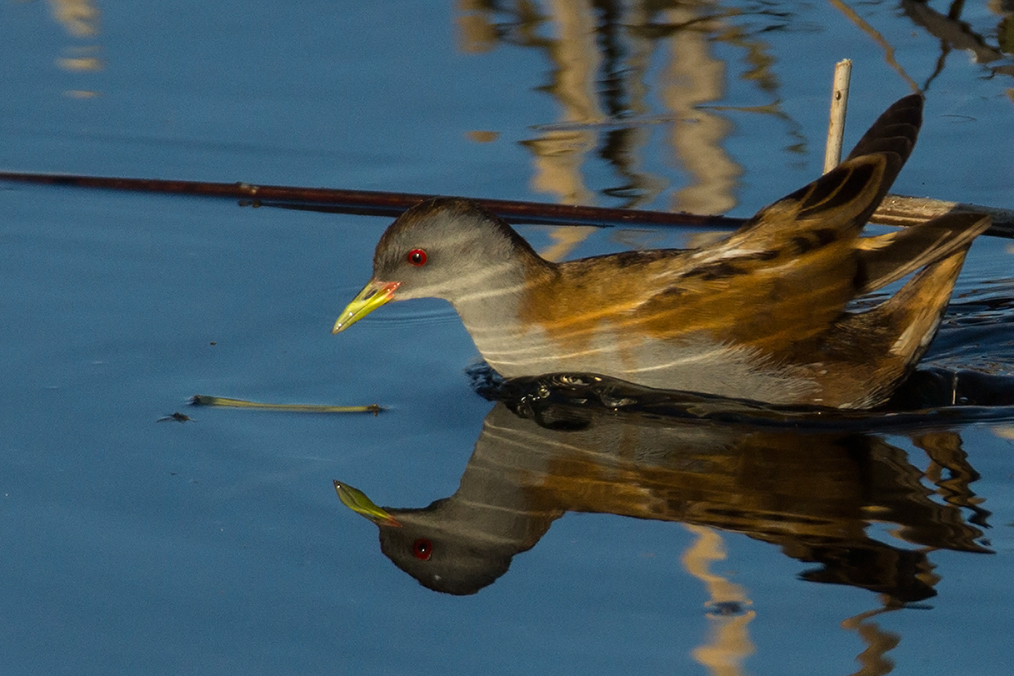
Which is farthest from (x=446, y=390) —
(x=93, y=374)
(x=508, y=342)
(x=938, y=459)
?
(x=938, y=459)

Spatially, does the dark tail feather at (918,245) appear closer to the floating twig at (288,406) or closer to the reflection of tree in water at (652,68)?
the reflection of tree in water at (652,68)

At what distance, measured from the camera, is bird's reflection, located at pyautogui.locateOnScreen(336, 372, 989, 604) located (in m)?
4.34

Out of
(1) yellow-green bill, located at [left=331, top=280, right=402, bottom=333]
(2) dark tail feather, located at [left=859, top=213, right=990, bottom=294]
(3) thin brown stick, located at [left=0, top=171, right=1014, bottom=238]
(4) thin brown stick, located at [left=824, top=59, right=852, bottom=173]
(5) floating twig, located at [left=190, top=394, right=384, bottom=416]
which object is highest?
(4) thin brown stick, located at [left=824, top=59, right=852, bottom=173]

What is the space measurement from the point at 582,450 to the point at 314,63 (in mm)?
3730

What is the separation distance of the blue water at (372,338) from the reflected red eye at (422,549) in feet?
0.38

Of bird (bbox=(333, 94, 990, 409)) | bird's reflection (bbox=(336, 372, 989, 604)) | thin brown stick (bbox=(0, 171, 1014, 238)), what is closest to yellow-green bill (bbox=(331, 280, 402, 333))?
bird (bbox=(333, 94, 990, 409))

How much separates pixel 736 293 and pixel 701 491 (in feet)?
2.84

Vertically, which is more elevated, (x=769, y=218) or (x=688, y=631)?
(x=769, y=218)

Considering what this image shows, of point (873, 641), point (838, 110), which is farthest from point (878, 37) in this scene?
point (873, 641)

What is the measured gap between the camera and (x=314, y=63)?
814 centimetres

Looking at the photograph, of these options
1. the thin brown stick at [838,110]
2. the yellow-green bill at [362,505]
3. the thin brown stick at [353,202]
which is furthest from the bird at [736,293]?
the yellow-green bill at [362,505]

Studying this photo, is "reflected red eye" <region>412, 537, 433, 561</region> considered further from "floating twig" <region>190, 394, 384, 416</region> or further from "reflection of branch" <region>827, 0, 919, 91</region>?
"reflection of branch" <region>827, 0, 919, 91</region>

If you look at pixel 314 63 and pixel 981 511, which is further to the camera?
pixel 314 63

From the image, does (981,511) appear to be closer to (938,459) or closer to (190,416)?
(938,459)
